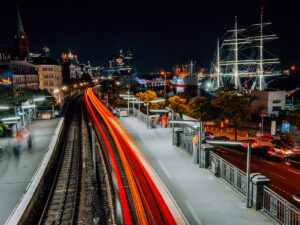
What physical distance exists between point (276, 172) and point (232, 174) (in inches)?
489

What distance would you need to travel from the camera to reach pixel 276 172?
23.2 m

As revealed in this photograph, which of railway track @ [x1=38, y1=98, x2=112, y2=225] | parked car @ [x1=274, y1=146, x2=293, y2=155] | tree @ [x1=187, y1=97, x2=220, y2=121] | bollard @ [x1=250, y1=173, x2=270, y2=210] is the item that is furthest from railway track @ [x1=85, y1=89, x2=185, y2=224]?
tree @ [x1=187, y1=97, x2=220, y2=121]

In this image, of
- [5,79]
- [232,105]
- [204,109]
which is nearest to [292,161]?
[232,105]

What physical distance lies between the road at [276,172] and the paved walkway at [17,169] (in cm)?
1650

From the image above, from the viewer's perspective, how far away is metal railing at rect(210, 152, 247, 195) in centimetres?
1208

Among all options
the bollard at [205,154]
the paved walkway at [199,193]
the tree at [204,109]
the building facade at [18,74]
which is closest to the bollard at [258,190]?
the paved walkway at [199,193]

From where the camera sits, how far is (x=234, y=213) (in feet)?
34.4

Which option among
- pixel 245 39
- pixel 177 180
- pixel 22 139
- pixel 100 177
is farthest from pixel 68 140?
pixel 245 39

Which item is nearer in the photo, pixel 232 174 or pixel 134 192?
pixel 232 174

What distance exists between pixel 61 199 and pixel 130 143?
30.6ft

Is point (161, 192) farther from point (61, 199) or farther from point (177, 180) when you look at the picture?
point (61, 199)

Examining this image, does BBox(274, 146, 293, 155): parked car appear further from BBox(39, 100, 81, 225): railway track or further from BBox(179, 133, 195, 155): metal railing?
BBox(39, 100, 81, 225): railway track

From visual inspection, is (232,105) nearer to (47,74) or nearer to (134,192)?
(134,192)

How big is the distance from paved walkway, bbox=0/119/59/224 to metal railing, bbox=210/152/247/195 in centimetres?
1047
